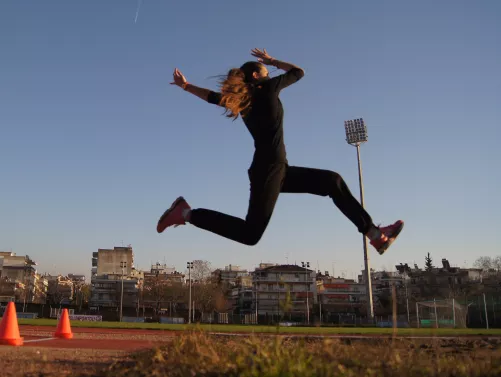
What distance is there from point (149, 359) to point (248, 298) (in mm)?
102497

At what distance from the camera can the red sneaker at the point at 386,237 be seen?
430 centimetres

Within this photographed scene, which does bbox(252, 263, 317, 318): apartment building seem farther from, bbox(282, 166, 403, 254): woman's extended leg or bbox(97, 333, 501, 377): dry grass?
bbox(97, 333, 501, 377): dry grass

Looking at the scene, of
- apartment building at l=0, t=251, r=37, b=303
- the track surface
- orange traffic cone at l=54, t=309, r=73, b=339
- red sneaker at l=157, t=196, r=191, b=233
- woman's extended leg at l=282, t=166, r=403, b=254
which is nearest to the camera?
woman's extended leg at l=282, t=166, r=403, b=254

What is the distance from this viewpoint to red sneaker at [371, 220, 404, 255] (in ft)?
14.1

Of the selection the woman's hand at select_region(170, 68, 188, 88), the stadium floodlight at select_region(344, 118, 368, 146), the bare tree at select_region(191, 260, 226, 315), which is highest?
the stadium floodlight at select_region(344, 118, 368, 146)

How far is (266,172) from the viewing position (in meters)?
4.05

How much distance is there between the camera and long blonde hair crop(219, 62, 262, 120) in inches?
165

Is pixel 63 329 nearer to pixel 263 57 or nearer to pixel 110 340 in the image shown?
pixel 110 340

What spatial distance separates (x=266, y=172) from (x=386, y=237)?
4.37 feet

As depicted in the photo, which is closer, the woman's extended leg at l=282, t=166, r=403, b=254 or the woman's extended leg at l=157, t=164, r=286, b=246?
the woman's extended leg at l=157, t=164, r=286, b=246

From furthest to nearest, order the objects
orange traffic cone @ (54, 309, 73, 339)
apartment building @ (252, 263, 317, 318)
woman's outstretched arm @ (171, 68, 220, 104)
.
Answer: apartment building @ (252, 263, 317, 318), orange traffic cone @ (54, 309, 73, 339), woman's outstretched arm @ (171, 68, 220, 104)

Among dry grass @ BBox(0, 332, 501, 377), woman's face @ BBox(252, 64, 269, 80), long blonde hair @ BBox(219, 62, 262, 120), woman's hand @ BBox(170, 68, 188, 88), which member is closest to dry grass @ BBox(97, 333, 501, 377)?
dry grass @ BBox(0, 332, 501, 377)

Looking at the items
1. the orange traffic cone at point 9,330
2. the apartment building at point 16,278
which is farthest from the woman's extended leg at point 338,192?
the apartment building at point 16,278

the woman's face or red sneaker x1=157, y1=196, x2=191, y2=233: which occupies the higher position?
the woman's face
